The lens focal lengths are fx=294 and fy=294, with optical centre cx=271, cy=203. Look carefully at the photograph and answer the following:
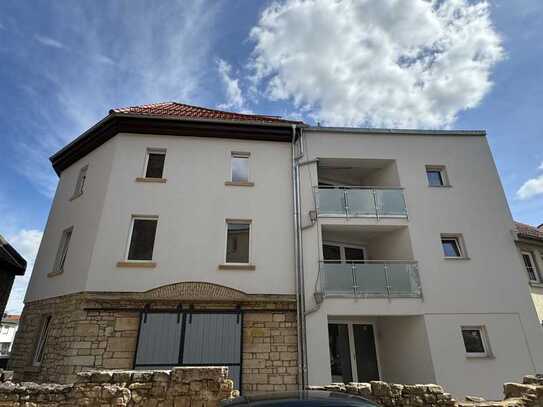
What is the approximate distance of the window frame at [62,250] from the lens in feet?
32.1

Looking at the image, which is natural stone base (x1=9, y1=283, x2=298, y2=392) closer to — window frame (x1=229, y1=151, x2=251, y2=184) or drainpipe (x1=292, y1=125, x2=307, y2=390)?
drainpipe (x1=292, y1=125, x2=307, y2=390)

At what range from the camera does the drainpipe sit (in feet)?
26.6

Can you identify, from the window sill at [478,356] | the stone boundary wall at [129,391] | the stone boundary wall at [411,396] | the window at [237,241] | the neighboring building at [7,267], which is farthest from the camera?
the neighboring building at [7,267]

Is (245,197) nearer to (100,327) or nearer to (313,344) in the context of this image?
(313,344)

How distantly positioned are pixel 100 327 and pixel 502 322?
11789 millimetres

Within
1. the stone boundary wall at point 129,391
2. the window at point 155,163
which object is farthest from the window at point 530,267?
the window at point 155,163

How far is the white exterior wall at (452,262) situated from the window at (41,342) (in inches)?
322

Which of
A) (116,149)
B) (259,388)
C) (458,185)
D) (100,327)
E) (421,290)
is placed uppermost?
(116,149)

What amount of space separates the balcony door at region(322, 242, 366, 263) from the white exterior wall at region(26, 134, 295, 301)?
2454 mm

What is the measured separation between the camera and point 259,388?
7.91 m

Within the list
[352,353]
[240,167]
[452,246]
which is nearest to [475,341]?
[452,246]

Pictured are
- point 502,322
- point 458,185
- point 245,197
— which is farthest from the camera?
point 458,185

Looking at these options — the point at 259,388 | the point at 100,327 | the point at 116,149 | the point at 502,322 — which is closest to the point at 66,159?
the point at 116,149

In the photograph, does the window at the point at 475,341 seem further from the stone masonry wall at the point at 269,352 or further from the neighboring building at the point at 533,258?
the stone masonry wall at the point at 269,352
